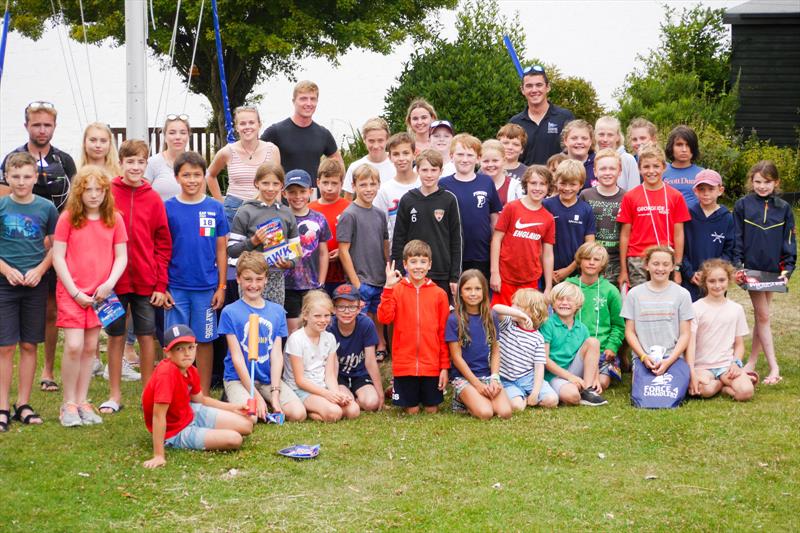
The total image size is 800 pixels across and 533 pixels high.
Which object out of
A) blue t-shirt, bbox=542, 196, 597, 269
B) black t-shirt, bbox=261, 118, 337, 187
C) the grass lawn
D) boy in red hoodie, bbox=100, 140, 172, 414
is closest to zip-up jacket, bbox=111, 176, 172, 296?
boy in red hoodie, bbox=100, 140, 172, 414

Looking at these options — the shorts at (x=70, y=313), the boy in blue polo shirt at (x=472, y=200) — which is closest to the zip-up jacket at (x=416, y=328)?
the boy in blue polo shirt at (x=472, y=200)

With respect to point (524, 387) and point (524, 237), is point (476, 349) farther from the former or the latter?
point (524, 237)

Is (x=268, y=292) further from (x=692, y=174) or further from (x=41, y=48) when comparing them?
(x=41, y=48)

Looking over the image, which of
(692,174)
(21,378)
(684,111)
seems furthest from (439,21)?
(21,378)

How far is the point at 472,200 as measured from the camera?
7.75 meters

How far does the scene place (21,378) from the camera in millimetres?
6648

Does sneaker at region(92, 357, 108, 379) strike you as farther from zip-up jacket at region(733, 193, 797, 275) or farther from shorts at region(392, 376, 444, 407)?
zip-up jacket at region(733, 193, 797, 275)

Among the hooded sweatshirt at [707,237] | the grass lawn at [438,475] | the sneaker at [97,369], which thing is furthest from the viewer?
the sneaker at [97,369]

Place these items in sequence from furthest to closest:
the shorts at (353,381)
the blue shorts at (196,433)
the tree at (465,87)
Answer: the tree at (465,87) → the shorts at (353,381) → the blue shorts at (196,433)

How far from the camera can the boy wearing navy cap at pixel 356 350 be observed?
23.5 feet

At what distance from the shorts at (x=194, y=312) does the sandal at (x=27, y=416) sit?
105 centimetres

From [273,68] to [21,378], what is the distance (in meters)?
15.9

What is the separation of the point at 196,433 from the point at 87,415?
103 cm

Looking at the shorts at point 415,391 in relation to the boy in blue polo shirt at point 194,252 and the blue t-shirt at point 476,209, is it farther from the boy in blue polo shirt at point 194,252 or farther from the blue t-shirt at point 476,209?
the boy in blue polo shirt at point 194,252
